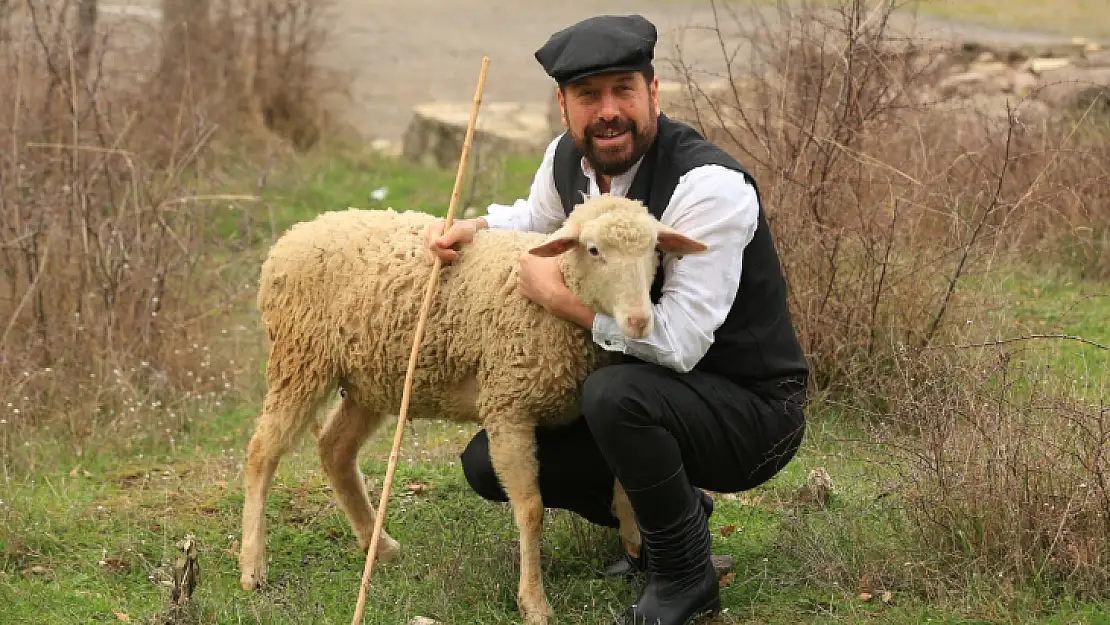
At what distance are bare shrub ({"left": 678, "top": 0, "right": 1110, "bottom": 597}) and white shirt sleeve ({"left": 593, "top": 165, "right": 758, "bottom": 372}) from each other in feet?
2.61

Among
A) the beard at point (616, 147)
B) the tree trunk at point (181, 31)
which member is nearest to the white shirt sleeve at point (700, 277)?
the beard at point (616, 147)

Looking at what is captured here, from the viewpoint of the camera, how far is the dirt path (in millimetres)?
14164

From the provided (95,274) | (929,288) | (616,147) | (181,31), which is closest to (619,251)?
(616,147)

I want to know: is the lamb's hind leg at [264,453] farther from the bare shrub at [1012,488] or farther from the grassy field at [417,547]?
the bare shrub at [1012,488]

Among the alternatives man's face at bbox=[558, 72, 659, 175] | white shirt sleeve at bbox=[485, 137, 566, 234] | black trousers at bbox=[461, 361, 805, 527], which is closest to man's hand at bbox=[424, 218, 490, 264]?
white shirt sleeve at bbox=[485, 137, 566, 234]

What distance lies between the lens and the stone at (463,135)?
36.3ft

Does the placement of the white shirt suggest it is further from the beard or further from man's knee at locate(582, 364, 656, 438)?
the beard

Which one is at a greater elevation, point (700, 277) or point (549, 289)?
point (700, 277)

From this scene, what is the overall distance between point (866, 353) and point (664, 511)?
1.99 metres

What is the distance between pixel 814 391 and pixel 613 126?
7.09ft

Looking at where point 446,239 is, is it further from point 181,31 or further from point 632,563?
point 181,31

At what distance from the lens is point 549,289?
3.88m

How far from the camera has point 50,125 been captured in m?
6.95

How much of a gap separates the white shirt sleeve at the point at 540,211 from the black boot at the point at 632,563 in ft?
3.41
